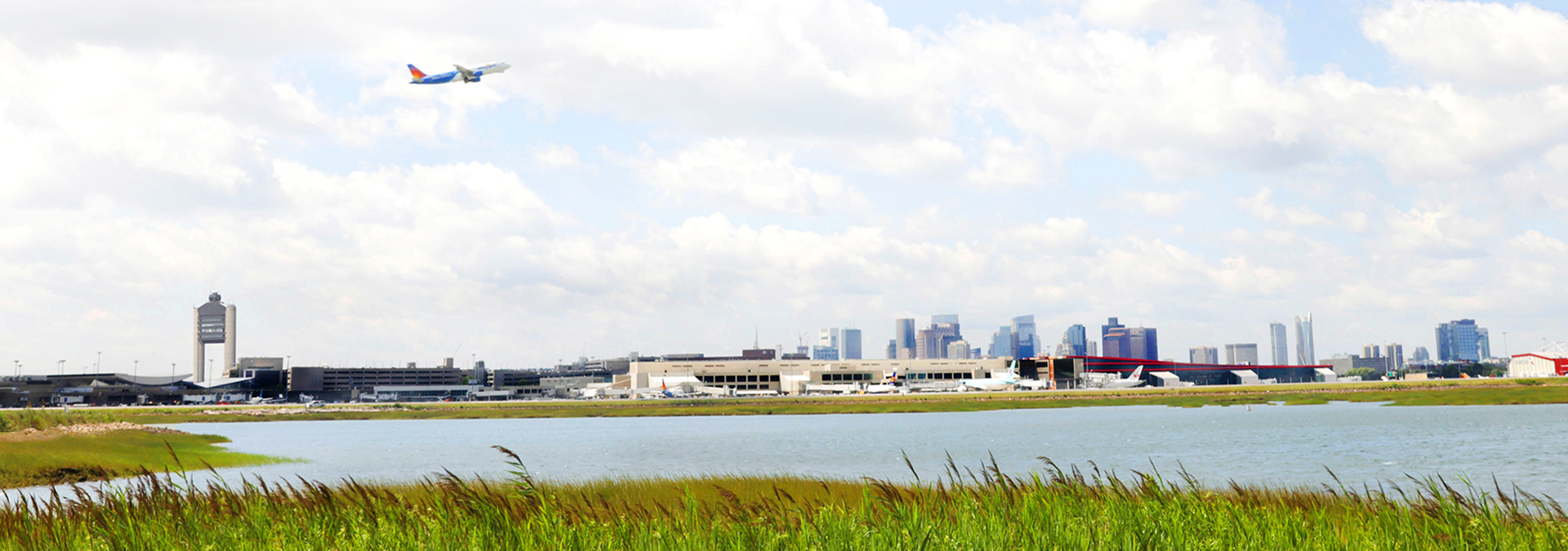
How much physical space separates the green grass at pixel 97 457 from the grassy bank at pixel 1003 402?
6815 centimetres

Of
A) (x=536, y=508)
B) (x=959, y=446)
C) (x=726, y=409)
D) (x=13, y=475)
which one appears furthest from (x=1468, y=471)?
(x=726, y=409)

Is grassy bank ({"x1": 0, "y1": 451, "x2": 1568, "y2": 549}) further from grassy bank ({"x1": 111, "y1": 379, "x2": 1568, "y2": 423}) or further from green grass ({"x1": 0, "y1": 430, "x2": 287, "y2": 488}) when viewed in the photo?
grassy bank ({"x1": 111, "y1": 379, "x2": 1568, "y2": 423})

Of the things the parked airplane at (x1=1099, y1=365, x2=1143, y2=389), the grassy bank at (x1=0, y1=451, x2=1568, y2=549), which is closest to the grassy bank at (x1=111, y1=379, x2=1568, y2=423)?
the parked airplane at (x1=1099, y1=365, x2=1143, y2=389)

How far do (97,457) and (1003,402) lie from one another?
115 meters

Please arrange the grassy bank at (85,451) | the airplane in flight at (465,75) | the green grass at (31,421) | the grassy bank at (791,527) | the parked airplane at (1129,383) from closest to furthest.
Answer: the grassy bank at (791,527) → the grassy bank at (85,451) → the green grass at (31,421) → the airplane in flight at (465,75) → the parked airplane at (1129,383)

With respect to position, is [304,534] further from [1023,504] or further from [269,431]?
[269,431]

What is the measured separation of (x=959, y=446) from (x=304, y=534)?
46.3 m

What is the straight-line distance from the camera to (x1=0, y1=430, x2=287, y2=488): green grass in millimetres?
40594

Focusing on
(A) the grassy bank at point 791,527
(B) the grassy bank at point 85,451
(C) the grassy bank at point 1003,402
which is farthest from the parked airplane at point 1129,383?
(A) the grassy bank at point 791,527

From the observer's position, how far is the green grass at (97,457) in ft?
133

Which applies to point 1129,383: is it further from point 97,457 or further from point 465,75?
point 97,457

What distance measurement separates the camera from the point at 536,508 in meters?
13.9

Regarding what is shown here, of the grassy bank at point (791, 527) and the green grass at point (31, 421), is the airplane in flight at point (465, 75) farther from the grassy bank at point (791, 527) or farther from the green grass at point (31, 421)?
the grassy bank at point (791, 527)

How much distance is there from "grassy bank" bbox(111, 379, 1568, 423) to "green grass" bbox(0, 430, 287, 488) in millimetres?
68149
